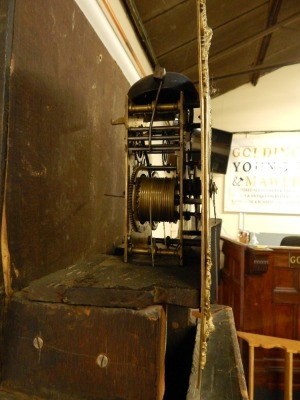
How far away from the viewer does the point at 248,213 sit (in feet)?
14.1

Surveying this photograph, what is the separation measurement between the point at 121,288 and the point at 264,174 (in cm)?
405

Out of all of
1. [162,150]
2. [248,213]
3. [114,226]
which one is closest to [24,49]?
[162,150]

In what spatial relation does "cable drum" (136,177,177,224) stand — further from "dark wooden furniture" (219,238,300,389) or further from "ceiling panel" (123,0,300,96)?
"dark wooden furniture" (219,238,300,389)

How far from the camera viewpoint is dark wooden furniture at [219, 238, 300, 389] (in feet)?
8.50

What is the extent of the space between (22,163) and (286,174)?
4158mm

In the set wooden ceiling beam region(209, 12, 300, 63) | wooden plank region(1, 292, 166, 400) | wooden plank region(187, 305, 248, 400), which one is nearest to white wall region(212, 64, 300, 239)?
wooden ceiling beam region(209, 12, 300, 63)

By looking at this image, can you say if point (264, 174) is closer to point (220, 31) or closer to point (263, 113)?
point (263, 113)

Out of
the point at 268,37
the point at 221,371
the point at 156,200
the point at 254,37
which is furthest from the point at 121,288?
the point at 268,37

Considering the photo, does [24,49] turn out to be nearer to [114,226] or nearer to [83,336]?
[83,336]

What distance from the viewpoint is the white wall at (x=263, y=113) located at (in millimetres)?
4207

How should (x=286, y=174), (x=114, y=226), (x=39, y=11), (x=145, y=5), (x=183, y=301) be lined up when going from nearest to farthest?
(x=183, y=301), (x=39, y=11), (x=114, y=226), (x=145, y=5), (x=286, y=174)

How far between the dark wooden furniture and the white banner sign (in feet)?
5.50

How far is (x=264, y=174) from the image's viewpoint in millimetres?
4238

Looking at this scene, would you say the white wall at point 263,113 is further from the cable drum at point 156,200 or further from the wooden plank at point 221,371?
the cable drum at point 156,200
